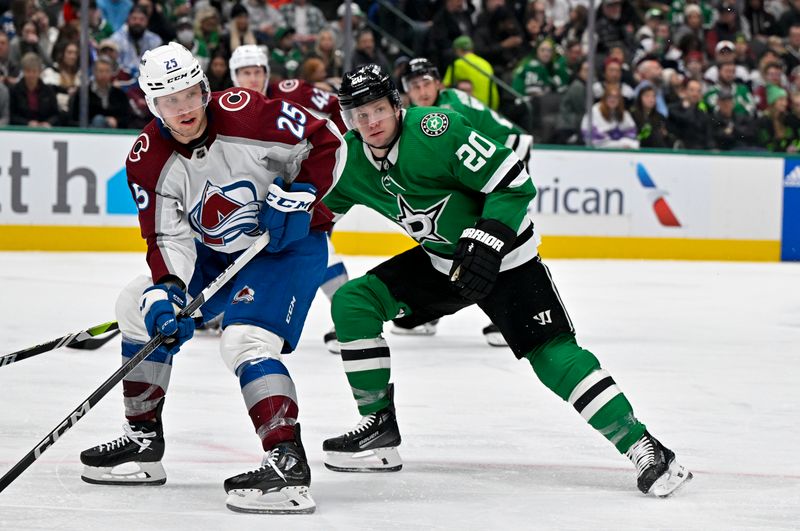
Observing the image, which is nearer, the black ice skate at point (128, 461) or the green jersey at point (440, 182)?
the black ice skate at point (128, 461)

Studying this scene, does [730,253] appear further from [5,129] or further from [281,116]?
[281,116]

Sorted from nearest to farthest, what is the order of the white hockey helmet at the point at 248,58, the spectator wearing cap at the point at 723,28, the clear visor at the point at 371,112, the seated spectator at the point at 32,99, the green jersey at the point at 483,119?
the clear visor at the point at 371,112 < the green jersey at the point at 483,119 < the white hockey helmet at the point at 248,58 < the seated spectator at the point at 32,99 < the spectator wearing cap at the point at 723,28

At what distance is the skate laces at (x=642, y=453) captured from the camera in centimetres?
328

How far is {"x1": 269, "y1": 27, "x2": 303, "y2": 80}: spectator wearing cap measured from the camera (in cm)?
968

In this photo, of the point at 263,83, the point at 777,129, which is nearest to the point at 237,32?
the point at 263,83

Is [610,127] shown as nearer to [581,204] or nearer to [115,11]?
[581,204]

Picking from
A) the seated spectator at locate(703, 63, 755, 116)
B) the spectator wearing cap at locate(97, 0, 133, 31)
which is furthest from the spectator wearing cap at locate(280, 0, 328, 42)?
the seated spectator at locate(703, 63, 755, 116)

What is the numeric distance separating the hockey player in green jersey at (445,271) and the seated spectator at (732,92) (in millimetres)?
7226

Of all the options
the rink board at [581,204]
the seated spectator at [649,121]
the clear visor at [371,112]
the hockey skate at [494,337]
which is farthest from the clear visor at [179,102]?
the seated spectator at [649,121]

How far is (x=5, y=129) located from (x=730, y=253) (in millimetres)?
5352

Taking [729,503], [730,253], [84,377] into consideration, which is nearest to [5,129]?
[84,377]

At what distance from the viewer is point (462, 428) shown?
4.15 metres

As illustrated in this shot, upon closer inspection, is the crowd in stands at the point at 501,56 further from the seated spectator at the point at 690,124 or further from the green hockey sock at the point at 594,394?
the green hockey sock at the point at 594,394

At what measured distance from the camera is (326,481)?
3445 millimetres
